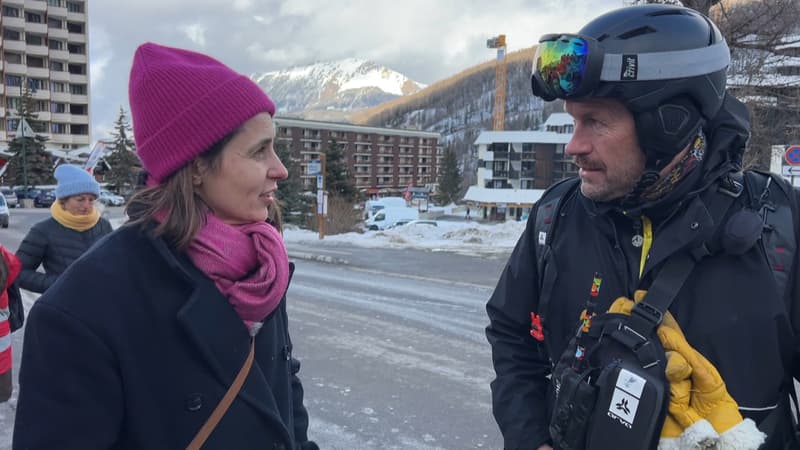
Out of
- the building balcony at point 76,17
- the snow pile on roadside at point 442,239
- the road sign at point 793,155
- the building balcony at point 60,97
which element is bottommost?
the snow pile on roadside at point 442,239

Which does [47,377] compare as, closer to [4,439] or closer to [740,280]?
[740,280]

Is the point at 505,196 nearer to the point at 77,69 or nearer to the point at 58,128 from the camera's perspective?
the point at 58,128

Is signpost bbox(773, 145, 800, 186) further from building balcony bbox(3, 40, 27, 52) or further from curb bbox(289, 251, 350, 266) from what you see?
building balcony bbox(3, 40, 27, 52)

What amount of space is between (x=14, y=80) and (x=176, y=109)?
83.3m

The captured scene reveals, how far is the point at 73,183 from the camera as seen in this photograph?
4.88 metres

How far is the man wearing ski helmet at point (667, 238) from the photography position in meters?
1.54

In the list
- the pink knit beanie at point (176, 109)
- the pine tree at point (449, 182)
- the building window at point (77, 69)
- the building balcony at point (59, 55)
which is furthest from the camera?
the pine tree at point (449, 182)

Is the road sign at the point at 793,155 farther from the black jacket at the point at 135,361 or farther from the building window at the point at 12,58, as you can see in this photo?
the building window at the point at 12,58

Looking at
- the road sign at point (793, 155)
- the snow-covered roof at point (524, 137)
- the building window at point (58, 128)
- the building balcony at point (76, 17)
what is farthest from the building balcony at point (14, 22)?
the road sign at point (793, 155)

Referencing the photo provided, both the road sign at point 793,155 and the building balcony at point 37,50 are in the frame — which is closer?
the road sign at point 793,155

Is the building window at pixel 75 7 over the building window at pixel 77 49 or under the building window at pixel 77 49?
over

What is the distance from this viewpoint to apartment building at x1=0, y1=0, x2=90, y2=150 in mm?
66750

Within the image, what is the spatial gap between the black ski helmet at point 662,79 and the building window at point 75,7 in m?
86.5

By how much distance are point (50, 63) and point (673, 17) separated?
85.3 meters
